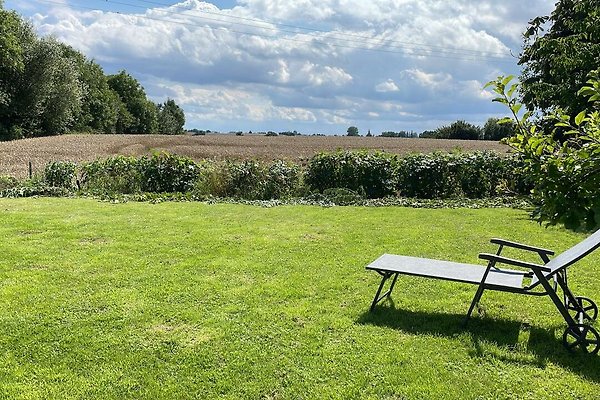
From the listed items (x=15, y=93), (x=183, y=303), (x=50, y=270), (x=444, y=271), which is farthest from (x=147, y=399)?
(x=15, y=93)

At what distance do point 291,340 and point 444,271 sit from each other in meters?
1.57

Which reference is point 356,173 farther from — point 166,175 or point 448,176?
point 166,175

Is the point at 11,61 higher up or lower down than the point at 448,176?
higher up

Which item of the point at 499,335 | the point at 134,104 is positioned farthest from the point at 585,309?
the point at 134,104

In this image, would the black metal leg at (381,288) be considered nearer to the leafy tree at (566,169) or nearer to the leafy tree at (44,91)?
the leafy tree at (566,169)

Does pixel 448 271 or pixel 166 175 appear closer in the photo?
pixel 448 271

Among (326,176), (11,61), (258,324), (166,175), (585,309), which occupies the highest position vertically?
(11,61)

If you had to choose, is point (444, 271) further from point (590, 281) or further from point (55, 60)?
point (55, 60)

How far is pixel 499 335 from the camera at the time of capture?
14.1ft

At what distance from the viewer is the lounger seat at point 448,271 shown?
172 inches

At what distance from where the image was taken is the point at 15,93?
45.9 m

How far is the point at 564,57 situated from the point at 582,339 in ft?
29.1

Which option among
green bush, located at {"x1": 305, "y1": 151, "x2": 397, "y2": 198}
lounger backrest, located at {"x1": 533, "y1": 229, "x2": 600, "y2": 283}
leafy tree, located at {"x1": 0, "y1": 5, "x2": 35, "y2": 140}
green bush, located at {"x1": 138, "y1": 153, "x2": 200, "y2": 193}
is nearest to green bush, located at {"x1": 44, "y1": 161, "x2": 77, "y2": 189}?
green bush, located at {"x1": 138, "y1": 153, "x2": 200, "y2": 193}

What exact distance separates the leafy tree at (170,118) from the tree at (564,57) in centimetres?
8414
